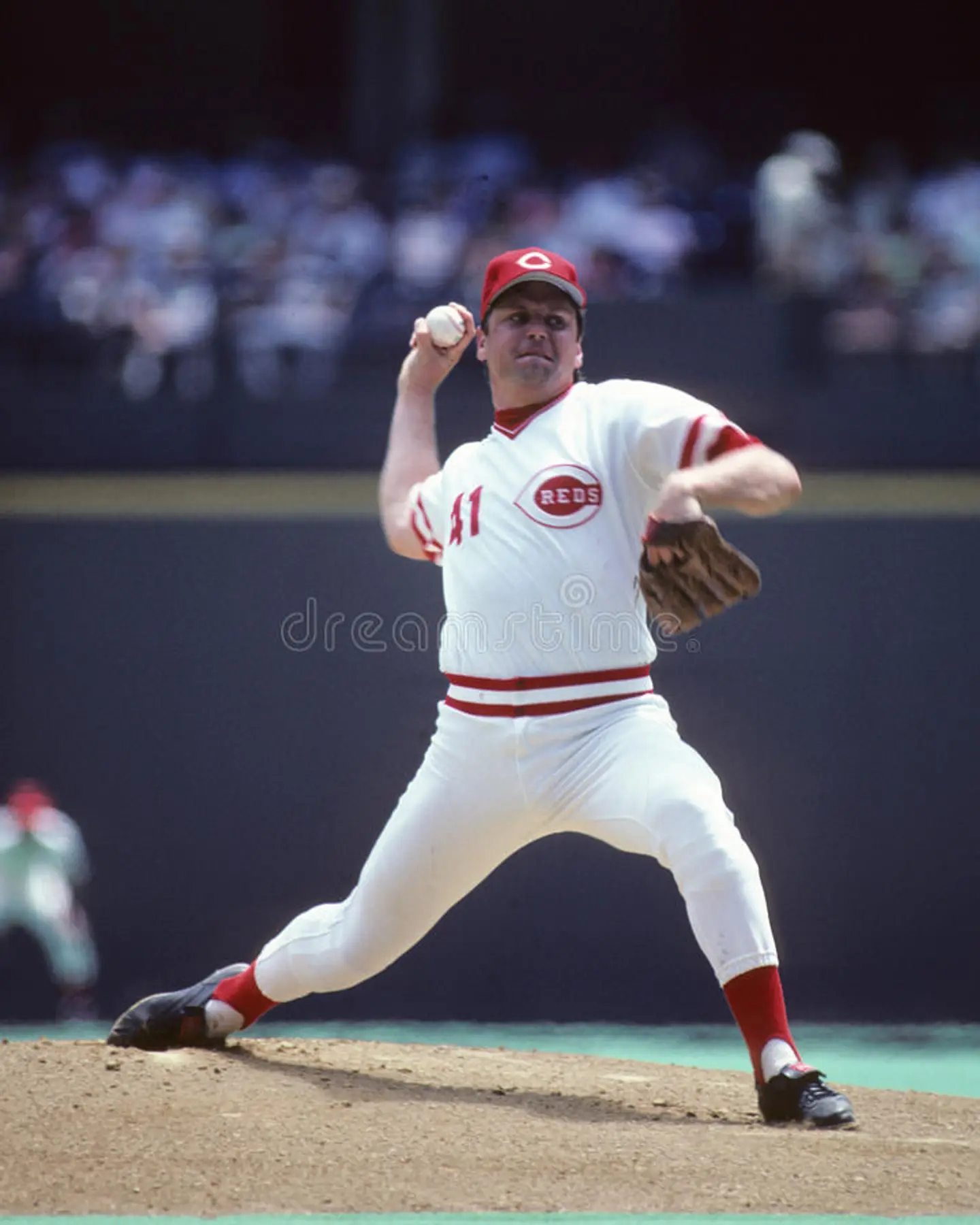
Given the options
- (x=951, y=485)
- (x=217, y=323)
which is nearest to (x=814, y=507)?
(x=951, y=485)

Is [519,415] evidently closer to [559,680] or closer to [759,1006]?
[559,680]

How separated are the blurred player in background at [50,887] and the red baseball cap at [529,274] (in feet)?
12.5

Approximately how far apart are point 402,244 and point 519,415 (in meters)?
5.64

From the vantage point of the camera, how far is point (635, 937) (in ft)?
24.3

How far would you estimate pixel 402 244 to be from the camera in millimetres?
9891

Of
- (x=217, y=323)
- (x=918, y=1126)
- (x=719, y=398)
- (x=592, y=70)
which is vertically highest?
(x=592, y=70)

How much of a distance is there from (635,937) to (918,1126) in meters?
3.14

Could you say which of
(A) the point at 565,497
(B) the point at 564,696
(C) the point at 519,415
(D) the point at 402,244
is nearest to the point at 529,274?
(C) the point at 519,415

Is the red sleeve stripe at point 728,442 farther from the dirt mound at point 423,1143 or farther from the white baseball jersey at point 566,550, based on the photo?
the dirt mound at point 423,1143

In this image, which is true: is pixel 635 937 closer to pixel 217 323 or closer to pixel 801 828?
pixel 801 828

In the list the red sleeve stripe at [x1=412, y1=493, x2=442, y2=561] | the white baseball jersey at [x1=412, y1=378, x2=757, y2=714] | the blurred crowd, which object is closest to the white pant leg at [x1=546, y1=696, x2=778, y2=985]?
the white baseball jersey at [x1=412, y1=378, x2=757, y2=714]

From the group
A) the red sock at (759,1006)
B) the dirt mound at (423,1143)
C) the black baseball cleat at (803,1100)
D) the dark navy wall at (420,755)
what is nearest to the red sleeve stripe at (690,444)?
the red sock at (759,1006)

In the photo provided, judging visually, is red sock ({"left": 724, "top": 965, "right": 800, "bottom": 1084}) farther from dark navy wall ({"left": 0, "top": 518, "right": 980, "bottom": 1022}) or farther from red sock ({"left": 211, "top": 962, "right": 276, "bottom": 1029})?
dark navy wall ({"left": 0, "top": 518, "right": 980, "bottom": 1022})

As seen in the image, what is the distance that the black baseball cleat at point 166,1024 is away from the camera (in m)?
4.82
